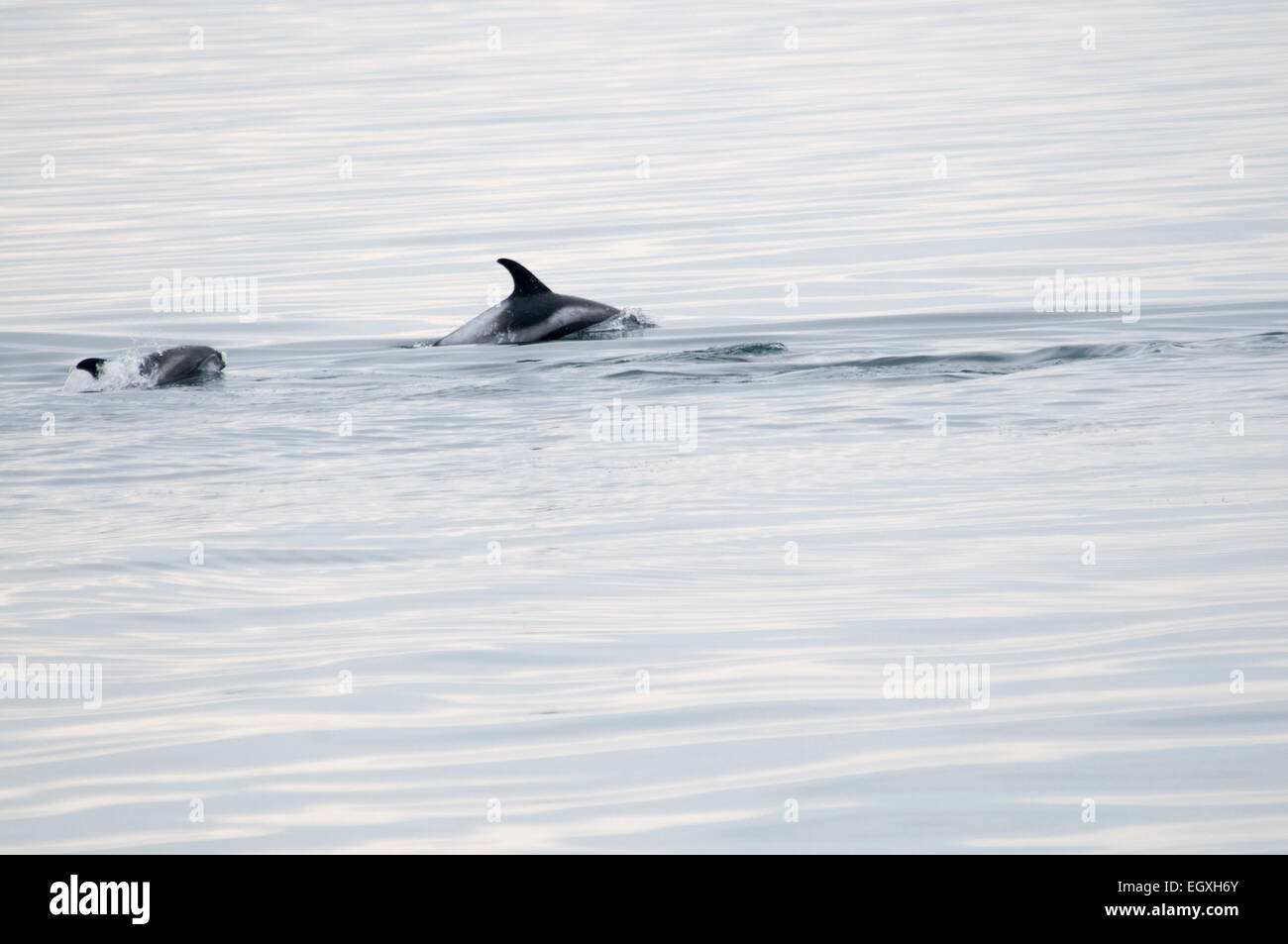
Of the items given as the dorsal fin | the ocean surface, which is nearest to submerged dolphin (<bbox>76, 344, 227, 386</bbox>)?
the ocean surface

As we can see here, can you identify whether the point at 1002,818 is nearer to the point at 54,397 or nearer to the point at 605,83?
the point at 54,397

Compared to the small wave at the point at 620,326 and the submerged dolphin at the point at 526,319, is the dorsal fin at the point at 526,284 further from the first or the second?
the small wave at the point at 620,326

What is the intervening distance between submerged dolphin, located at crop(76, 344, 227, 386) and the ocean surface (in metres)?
0.21

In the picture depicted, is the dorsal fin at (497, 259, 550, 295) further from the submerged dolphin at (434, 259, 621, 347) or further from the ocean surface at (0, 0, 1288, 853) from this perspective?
the ocean surface at (0, 0, 1288, 853)

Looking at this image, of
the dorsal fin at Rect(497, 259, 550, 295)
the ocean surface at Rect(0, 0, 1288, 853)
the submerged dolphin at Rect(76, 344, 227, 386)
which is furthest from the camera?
the dorsal fin at Rect(497, 259, 550, 295)

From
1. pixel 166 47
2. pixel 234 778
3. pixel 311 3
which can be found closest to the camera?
pixel 234 778

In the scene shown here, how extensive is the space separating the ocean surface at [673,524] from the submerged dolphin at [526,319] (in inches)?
18.1

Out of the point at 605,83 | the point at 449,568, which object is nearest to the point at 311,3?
the point at 605,83

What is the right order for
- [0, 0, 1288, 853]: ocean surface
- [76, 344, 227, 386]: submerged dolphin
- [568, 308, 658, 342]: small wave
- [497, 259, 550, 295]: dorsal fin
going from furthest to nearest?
1. [568, 308, 658, 342]: small wave
2. [497, 259, 550, 295]: dorsal fin
3. [76, 344, 227, 386]: submerged dolphin
4. [0, 0, 1288, 853]: ocean surface

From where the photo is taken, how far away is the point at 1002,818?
7.29 metres

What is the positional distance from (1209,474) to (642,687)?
504 centimetres

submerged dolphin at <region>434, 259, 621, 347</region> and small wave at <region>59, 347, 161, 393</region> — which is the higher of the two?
submerged dolphin at <region>434, 259, 621, 347</region>

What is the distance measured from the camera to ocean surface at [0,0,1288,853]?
7.75 m

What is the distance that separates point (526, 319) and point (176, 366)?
3.38 metres
